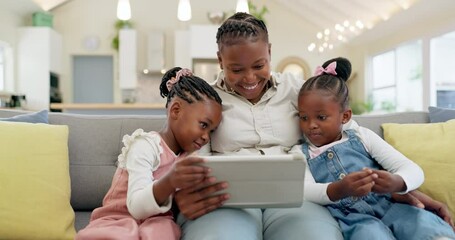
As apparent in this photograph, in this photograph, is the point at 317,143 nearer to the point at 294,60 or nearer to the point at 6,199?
the point at 6,199

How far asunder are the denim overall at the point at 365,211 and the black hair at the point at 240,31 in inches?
15.8

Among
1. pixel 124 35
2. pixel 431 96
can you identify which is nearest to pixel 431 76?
pixel 431 96

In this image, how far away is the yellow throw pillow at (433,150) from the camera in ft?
5.17

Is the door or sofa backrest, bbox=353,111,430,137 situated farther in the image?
the door

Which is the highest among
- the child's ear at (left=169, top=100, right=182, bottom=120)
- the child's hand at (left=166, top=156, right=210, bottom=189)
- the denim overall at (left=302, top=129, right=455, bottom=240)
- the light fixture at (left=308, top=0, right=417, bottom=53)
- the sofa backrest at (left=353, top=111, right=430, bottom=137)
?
the light fixture at (left=308, top=0, right=417, bottom=53)

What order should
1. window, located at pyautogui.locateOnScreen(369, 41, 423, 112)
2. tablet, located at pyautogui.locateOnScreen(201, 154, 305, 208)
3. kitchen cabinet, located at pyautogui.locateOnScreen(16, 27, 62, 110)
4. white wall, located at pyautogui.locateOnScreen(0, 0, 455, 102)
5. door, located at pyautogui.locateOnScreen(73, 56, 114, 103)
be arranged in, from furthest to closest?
1. door, located at pyautogui.locateOnScreen(73, 56, 114, 103)
2. white wall, located at pyautogui.locateOnScreen(0, 0, 455, 102)
3. kitchen cabinet, located at pyautogui.locateOnScreen(16, 27, 62, 110)
4. window, located at pyautogui.locateOnScreen(369, 41, 423, 112)
5. tablet, located at pyautogui.locateOnScreen(201, 154, 305, 208)

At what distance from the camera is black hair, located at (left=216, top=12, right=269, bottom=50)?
4.63 feet

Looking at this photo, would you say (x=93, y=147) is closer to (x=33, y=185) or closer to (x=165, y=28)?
(x=33, y=185)

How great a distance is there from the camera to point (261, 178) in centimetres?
106

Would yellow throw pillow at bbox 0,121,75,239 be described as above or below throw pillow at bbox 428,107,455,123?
below

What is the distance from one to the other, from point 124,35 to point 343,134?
261 inches

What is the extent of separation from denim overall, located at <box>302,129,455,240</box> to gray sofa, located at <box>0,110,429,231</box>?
0.51 m

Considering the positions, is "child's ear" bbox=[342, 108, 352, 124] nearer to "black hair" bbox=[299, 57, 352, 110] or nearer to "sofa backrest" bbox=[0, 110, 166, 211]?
"black hair" bbox=[299, 57, 352, 110]

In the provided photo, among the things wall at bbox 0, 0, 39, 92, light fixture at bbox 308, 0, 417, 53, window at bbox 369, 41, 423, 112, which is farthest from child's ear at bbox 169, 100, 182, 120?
wall at bbox 0, 0, 39, 92
